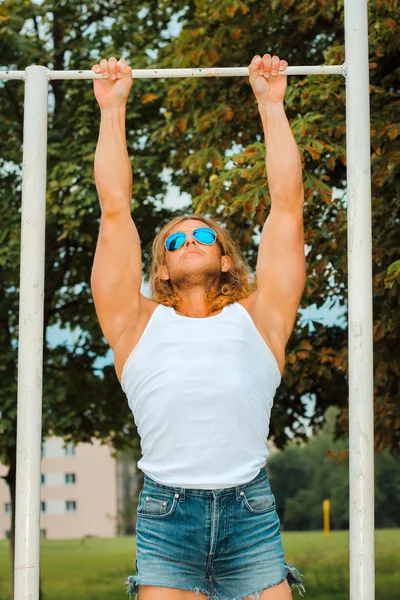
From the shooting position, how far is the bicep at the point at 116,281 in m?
3.08

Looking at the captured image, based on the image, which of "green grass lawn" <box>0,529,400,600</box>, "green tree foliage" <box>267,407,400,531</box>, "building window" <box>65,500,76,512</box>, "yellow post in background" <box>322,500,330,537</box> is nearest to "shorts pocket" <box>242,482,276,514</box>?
"green grass lawn" <box>0,529,400,600</box>

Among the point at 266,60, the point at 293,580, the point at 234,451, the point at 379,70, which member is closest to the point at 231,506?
the point at 234,451

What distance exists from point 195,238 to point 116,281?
0.32 meters

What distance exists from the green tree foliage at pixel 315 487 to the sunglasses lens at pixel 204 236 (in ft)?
115

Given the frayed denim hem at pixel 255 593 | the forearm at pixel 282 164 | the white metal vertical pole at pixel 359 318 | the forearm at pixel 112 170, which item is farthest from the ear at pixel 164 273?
the frayed denim hem at pixel 255 593

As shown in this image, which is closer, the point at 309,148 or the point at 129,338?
the point at 129,338

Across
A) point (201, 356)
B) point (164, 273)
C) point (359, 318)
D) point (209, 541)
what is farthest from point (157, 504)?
point (359, 318)

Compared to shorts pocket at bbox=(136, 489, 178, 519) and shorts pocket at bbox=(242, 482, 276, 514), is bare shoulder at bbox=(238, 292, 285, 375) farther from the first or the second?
shorts pocket at bbox=(136, 489, 178, 519)

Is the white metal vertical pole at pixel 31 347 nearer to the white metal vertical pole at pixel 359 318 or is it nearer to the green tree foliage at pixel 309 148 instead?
the white metal vertical pole at pixel 359 318

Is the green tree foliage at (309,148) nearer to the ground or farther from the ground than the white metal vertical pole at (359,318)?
farther from the ground

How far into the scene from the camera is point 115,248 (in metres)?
3.11

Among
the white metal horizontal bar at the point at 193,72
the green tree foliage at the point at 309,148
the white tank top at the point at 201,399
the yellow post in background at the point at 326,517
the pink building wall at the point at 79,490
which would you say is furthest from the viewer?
the pink building wall at the point at 79,490

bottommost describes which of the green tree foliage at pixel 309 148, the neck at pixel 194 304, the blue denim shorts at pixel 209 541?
the blue denim shorts at pixel 209 541

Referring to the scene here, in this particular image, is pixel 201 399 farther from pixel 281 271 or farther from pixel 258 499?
pixel 281 271
